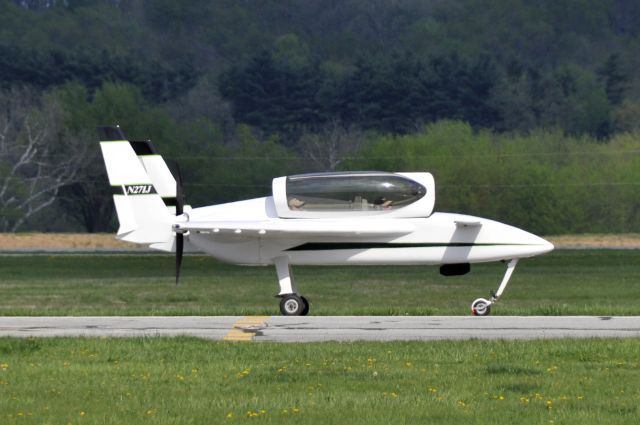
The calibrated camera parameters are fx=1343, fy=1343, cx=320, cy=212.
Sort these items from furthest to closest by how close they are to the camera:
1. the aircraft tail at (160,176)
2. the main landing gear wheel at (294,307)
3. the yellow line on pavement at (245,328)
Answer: the aircraft tail at (160,176) → the main landing gear wheel at (294,307) → the yellow line on pavement at (245,328)

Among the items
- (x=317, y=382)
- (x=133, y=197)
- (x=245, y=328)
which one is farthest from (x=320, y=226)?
(x=317, y=382)

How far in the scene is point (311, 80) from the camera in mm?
98062

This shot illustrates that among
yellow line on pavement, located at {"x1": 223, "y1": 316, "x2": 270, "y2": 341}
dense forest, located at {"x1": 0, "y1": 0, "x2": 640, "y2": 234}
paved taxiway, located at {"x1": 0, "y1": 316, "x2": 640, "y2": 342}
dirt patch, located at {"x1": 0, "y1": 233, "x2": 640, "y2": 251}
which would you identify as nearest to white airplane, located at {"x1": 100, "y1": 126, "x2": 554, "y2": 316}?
paved taxiway, located at {"x1": 0, "y1": 316, "x2": 640, "y2": 342}

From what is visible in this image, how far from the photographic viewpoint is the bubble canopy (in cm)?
2041

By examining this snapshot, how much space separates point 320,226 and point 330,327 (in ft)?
11.1

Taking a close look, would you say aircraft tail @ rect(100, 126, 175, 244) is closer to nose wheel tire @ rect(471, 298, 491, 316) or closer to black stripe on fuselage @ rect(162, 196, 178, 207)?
black stripe on fuselage @ rect(162, 196, 178, 207)

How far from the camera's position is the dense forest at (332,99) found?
7438 centimetres

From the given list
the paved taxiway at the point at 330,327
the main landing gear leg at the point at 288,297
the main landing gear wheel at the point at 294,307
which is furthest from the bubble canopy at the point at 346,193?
the paved taxiway at the point at 330,327

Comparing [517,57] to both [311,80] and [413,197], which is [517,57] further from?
[413,197]

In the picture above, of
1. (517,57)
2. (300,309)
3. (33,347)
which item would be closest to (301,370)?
(33,347)

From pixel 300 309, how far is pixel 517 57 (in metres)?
94.8

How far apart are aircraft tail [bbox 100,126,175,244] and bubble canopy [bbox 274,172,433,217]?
1957mm

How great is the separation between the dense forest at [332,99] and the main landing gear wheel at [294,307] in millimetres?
51155

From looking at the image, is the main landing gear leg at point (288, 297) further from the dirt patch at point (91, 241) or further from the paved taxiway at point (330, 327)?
the dirt patch at point (91, 241)
